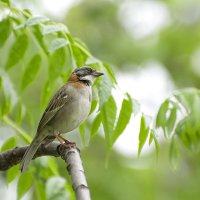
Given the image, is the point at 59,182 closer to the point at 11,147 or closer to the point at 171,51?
the point at 11,147

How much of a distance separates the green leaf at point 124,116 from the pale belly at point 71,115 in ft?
2.54

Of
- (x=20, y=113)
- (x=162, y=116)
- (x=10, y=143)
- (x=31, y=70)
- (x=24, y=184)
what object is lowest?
(x=24, y=184)

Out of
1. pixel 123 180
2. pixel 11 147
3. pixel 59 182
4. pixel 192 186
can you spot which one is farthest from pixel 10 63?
pixel 192 186

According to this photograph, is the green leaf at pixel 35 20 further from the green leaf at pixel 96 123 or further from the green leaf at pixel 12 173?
the green leaf at pixel 12 173

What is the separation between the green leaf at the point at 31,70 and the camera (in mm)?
4891

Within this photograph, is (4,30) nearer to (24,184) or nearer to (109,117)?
(109,117)

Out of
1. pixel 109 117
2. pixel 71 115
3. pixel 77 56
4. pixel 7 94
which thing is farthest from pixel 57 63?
pixel 71 115

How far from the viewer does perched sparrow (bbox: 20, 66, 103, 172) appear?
5430 mm

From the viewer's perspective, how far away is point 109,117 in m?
Result: 4.54

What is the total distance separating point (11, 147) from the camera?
4.96 m

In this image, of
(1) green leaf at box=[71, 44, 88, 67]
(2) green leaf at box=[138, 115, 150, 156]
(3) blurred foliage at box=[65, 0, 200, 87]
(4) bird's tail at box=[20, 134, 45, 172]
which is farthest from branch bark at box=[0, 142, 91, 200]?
(3) blurred foliage at box=[65, 0, 200, 87]

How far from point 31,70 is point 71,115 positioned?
73 cm

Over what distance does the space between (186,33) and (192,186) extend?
3.15 metres

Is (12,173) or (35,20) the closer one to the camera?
(35,20)
